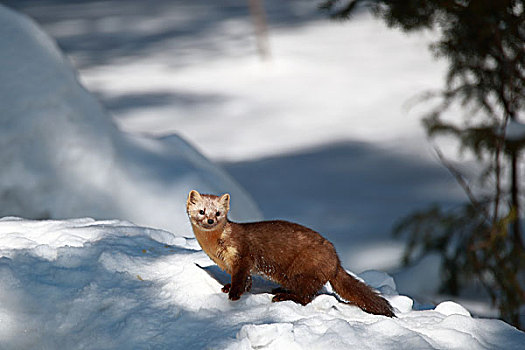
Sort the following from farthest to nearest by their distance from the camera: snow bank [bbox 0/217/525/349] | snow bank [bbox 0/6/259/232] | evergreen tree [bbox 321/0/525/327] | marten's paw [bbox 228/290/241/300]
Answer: snow bank [bbox 0/6/259/232]
evergreen tree [bbox 321/0/525/327]
marten's paw [bbox 228/290/241/300]
snow bank [bbox 0/217/525/349]

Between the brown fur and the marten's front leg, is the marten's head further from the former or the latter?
the marten's front leg

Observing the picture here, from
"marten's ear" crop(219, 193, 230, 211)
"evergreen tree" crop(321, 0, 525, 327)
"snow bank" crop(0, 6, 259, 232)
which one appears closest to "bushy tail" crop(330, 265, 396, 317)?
"marten's ear" crop(219, 193, 230, 211)

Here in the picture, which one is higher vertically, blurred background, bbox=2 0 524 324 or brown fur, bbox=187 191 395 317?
brown fur, bbox=187 191 395 317

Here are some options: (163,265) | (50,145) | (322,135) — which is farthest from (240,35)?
(163,265)

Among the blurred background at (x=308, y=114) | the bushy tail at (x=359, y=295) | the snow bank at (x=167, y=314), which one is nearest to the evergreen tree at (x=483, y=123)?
the blurred background at (x=308, y=114)

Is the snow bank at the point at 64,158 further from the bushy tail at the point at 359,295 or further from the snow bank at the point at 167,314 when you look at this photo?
the bushy tail at the point at 359,295

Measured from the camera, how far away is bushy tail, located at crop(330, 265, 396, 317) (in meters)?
2.03

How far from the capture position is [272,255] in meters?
2.02

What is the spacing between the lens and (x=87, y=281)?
207 centimetres

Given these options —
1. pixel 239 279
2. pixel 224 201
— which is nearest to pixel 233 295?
pixel 239 279

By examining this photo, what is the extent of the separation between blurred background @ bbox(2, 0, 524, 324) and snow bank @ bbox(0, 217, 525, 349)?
1.63m

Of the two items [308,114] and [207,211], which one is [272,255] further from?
[308,114]

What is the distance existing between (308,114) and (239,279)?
7294 millimetres

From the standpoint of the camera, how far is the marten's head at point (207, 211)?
1.97 meters
